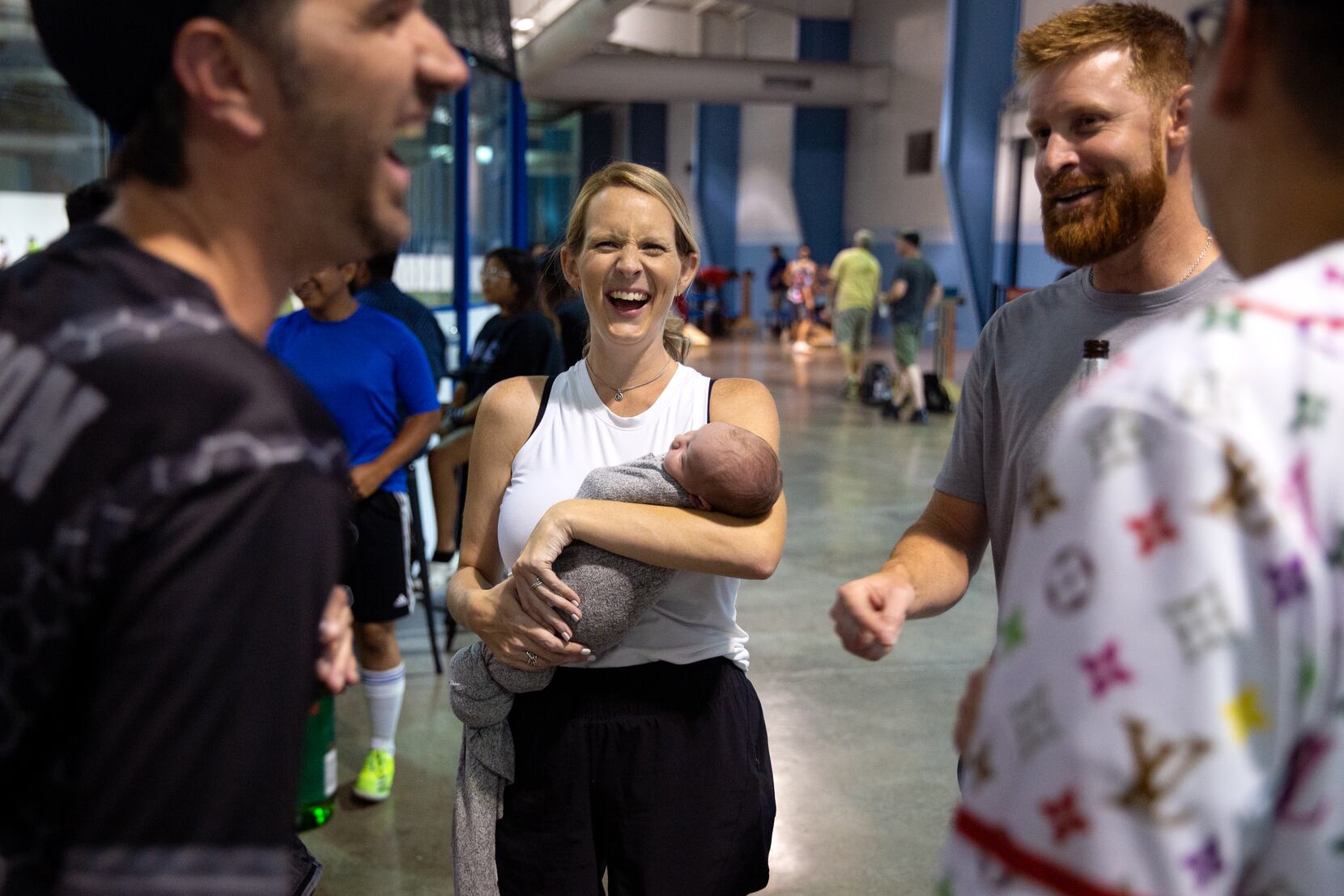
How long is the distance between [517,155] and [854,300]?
171 inches

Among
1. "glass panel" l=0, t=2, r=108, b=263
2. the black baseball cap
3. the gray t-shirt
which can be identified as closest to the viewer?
the black baseball cap

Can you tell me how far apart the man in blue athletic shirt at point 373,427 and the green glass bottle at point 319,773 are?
0.15 m

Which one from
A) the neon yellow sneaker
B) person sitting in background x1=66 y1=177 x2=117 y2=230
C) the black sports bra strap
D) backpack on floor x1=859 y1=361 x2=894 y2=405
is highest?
person sitting in background x1=66 y1=177 x2=117 y2=230

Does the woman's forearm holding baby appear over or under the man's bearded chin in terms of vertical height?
under

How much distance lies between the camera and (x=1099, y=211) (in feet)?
5.47

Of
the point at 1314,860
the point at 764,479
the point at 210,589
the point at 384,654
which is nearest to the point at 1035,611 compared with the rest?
the point at 1314,860

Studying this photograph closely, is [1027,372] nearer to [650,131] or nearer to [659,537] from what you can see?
[659,537]

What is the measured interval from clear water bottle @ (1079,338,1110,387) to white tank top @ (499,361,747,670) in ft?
2.21

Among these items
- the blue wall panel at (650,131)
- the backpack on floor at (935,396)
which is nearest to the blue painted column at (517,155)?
the backpack on floor at (935,396)

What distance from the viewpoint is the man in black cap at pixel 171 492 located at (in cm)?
68

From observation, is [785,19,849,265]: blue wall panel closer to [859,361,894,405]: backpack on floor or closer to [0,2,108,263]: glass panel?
[859,361,894,405]: backpack on floor

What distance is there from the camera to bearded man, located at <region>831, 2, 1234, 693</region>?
5.45 feet

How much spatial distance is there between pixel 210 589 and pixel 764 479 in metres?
1.24

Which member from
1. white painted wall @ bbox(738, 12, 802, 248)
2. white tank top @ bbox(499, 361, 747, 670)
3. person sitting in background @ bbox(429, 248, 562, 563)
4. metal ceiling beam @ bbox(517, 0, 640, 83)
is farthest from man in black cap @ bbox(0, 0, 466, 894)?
white painted wall @ bbox(738, 12, 802, 248)
